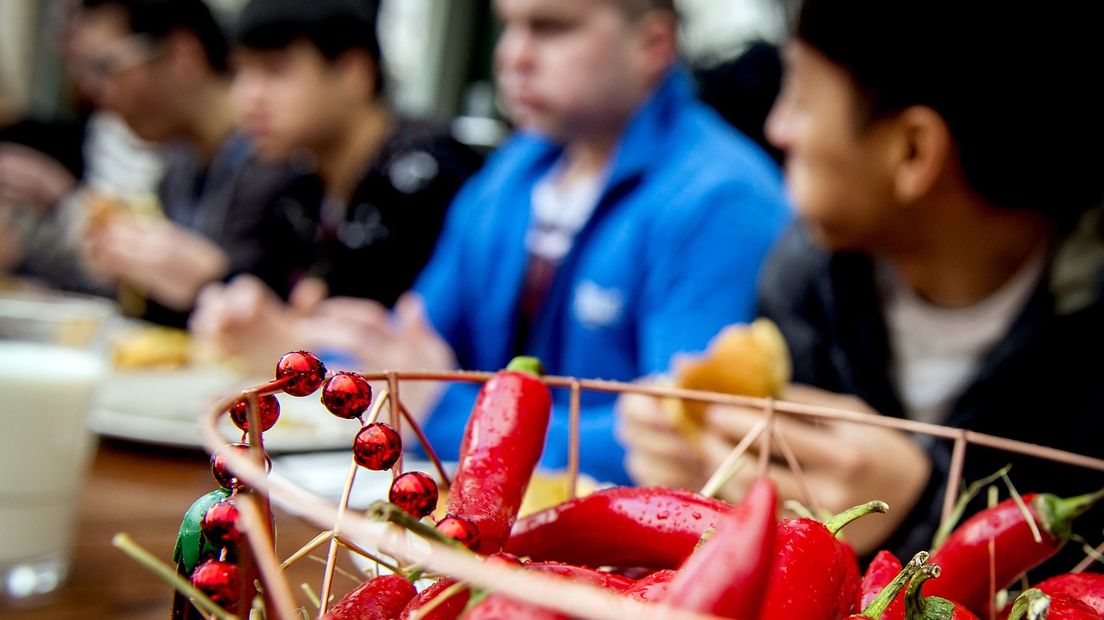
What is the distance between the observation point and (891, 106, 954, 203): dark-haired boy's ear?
2.69 feet

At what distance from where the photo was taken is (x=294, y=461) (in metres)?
0.82

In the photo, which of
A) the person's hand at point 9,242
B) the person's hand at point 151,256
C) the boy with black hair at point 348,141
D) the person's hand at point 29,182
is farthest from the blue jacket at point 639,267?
the person's hand at point 29,182

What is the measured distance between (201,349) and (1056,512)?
1353 millimetres

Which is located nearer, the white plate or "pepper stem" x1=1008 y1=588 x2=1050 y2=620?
"pepper stem" x1=1008 y1=588 x2=1050 y2=620

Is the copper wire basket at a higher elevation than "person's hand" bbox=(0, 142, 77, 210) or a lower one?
lower

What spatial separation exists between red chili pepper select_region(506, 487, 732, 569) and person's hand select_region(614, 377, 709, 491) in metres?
0.50

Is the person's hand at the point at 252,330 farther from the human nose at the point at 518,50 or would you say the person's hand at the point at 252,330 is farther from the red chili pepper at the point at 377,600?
the red chili pepper at the point at 377,600

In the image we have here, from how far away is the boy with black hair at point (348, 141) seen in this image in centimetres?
184

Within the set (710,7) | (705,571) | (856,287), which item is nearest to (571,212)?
(856,287)

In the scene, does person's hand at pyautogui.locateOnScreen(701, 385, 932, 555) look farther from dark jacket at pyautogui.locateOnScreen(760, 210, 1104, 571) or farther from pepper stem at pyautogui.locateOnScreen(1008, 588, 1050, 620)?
pepper stem at pyautogui.locateOnScreen(1008, 588, 1050, 620)

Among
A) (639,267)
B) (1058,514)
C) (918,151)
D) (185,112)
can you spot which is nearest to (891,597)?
(1058,514)

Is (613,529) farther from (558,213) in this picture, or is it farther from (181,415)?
(558,213)

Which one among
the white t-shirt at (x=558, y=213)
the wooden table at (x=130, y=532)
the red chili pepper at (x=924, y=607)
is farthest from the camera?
the white t-shirt at (x=558, y=213)

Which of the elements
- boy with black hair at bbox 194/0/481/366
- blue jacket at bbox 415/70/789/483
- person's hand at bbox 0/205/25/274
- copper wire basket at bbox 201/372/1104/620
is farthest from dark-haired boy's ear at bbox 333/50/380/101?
copper wire basket at bbox 201/372/1104/620
